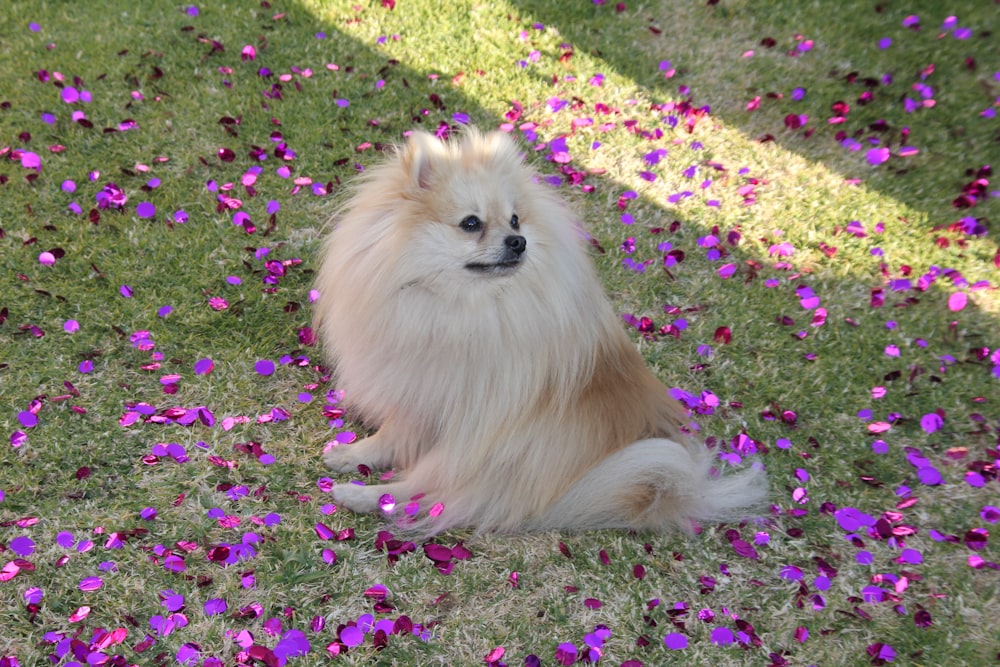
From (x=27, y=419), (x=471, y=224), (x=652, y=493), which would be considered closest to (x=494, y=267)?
(x=471, y=224)

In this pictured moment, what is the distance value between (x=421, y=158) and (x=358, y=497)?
1317mm

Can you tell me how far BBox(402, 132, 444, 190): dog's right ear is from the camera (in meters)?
2.57

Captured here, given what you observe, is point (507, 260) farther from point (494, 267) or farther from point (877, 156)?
point (877, 156)

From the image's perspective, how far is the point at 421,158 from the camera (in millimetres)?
2574

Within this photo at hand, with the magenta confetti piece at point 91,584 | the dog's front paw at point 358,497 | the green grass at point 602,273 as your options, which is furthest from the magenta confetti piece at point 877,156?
the magenta confetti piece at point 91,584

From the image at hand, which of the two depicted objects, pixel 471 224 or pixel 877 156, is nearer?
pixel 471 224

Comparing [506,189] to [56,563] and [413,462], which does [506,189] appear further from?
[56,563]

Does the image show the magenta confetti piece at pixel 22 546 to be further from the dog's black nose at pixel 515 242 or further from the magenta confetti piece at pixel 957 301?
the magenta confetti piece at pixel 957 301

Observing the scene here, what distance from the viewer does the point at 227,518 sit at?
2908mm

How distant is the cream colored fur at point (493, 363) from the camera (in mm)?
2631

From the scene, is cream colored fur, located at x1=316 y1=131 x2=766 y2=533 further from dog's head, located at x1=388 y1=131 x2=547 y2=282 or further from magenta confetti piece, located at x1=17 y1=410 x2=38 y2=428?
magenta confetti piece, located at x1=17 y1=410 x2=38 y2=428

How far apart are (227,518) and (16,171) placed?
255 centimetres

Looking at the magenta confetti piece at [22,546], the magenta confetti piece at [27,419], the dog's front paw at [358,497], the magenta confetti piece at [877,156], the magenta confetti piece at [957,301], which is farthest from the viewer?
the magenta confetti piece at [877,156]

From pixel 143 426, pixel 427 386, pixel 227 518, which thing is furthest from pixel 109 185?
pixel 427 386
